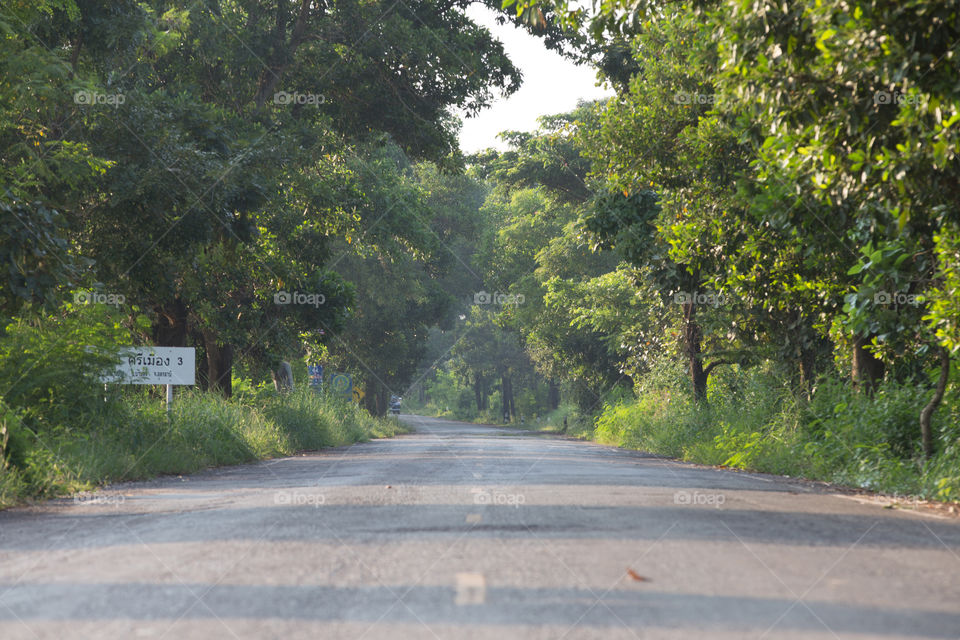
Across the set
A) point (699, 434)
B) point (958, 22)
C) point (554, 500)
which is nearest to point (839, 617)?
point (554, 500)

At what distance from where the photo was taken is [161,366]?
15734 millimetres

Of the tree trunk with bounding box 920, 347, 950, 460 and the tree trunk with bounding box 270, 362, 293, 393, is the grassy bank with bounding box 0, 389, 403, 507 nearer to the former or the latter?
the tree trunk with bounding box 270, 362, 293, 393

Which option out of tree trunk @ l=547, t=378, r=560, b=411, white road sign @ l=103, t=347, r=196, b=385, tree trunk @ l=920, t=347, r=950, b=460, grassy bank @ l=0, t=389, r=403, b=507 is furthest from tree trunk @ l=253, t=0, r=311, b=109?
tree trunk @ l=547, t=378, r=560, b=411

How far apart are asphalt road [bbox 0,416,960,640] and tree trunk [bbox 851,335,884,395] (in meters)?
5.58

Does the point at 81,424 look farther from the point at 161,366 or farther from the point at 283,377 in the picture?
the point at 283,377

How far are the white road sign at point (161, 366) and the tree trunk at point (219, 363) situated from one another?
7383mm

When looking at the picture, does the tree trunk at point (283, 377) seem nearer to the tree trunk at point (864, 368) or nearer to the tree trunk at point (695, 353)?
the tree trunk at point (695, 353)

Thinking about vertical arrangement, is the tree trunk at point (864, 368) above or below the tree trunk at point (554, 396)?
above

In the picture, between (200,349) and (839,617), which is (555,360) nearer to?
(200,349)

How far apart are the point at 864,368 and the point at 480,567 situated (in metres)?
10.8

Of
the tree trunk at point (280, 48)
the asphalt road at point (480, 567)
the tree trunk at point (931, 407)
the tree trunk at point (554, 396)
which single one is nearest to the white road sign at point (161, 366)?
the asphalt road at point (480, 567)

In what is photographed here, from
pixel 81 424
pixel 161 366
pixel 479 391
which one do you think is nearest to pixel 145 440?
pixel 81 424

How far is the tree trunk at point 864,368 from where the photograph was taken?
14211 mm

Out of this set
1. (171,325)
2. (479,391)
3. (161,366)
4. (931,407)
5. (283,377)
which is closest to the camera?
(931,407)
